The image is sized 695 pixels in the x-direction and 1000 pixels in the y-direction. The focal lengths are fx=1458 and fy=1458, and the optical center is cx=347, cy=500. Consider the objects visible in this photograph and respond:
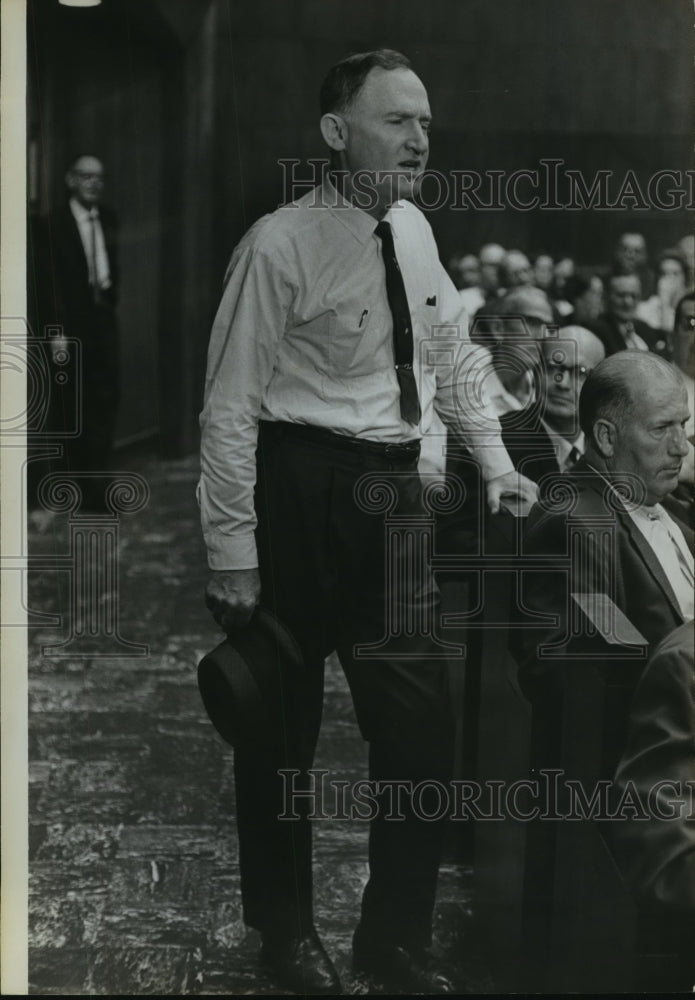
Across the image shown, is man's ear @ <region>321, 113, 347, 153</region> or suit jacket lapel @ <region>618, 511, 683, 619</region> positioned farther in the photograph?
suit jacket lapel @ <region>618, 511, 683, 619</region>

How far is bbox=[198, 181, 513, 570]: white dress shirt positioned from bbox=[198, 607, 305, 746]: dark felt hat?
20 cm

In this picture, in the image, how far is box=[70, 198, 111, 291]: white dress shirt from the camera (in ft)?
12.6

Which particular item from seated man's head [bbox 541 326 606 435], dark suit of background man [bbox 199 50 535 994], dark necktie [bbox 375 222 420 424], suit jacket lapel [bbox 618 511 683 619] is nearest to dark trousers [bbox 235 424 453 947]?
dark suit of background man [bbox 199 50 535 994]

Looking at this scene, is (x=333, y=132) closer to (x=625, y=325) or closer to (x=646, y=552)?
(x=625, y=325)

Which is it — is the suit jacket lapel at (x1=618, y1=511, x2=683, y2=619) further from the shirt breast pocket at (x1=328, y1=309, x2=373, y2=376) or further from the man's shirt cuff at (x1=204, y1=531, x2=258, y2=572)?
the man's shirt cuff at (x1=204, y1=531, x2=258, y2=572)

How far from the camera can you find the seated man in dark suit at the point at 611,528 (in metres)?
3.85

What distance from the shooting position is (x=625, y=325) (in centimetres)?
391

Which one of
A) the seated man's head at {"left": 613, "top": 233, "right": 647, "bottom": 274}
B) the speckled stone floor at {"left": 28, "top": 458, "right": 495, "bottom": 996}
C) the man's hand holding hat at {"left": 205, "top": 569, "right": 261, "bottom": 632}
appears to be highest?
the seated man's head at {"left": 613, "top": 233, "right": 647, "bottom": 274}

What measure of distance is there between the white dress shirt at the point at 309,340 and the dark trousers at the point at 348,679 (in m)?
0.07

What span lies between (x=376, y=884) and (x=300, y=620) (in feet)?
2.50

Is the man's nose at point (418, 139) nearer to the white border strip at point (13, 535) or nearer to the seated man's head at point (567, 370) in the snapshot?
the seated man's head at point (567, 370)

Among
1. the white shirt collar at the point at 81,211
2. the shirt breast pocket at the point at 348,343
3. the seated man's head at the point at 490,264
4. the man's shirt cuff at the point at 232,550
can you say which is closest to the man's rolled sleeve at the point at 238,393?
the man's shirt cuff at the point at 232,550

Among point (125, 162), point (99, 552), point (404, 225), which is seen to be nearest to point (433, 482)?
point (404, 225)

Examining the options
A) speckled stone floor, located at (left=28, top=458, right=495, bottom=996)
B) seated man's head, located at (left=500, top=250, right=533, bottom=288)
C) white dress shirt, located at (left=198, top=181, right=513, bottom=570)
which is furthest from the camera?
speckled stone floor, located at (left=28, top=458, right=495, bottom=996)
